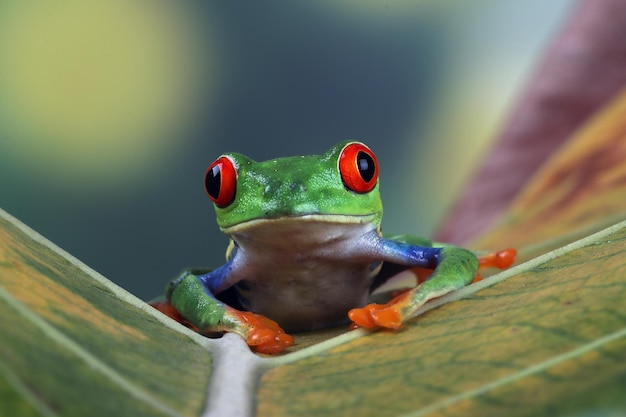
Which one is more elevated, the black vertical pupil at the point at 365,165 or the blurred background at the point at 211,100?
the blurred background at the point at 211,100

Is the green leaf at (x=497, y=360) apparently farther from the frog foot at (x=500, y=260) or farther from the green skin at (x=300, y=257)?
the frog foot at (x=500, y=260)

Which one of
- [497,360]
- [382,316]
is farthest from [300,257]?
[497,360]

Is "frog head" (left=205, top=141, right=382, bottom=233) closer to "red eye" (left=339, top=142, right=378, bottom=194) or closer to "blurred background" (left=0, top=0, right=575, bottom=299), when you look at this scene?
"red eye" (left=339, top=142, right=378, bottom=194)

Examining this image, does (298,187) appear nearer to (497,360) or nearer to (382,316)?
(382,316)

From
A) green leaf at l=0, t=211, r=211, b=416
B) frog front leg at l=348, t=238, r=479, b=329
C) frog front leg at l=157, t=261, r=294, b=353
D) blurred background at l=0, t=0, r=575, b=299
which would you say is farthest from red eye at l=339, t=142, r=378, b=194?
blurred background at l=0, t=0, r=575, b=299

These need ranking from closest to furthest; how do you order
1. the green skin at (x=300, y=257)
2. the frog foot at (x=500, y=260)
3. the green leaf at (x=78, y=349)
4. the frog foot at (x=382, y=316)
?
the green leaf at (x=78, y=349) < the frog foot at (x=382, y=316) < the green skin at (x=300, y=257) < the frog foot at (x=500, y=260)

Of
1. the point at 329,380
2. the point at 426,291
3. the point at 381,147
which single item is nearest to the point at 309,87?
the point at 381,147

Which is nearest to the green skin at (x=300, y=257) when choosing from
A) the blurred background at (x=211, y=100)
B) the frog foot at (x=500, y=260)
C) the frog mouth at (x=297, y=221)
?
the frog mouth at (x=297, y=221)
